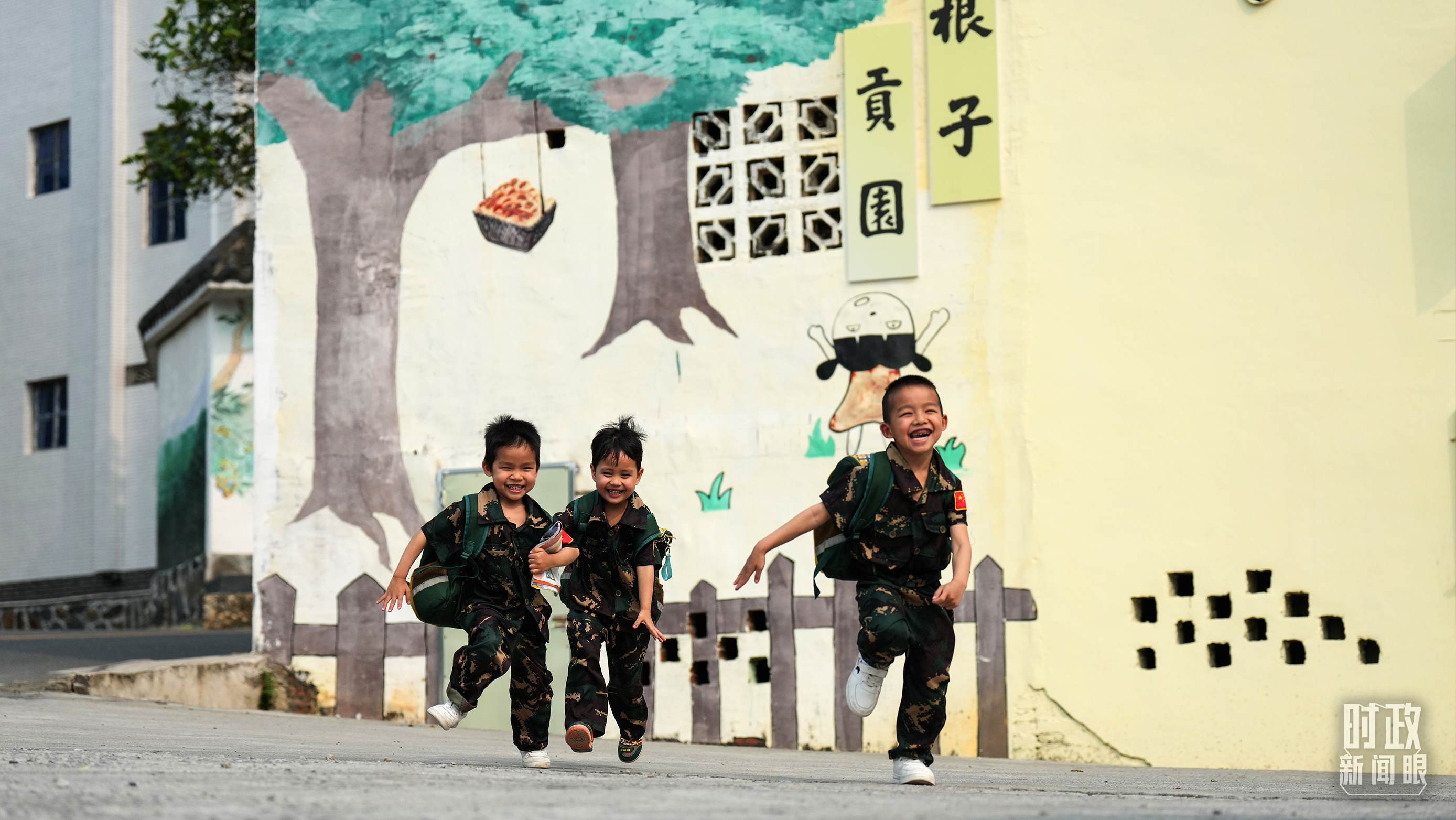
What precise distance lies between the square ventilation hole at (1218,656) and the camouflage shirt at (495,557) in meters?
4.68

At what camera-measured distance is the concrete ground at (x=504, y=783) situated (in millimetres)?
4148

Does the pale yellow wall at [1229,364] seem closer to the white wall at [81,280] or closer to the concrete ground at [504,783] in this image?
the concrete ground at [504,783]

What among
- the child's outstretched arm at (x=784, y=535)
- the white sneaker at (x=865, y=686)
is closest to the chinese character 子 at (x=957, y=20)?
the child's outstretched arm at (x=784, y=535)

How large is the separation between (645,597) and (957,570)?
1.36 metres

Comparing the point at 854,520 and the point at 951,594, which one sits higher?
the point at 854,520

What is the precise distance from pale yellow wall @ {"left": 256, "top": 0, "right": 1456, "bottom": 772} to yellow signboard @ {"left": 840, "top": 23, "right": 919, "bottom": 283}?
0.42 feet

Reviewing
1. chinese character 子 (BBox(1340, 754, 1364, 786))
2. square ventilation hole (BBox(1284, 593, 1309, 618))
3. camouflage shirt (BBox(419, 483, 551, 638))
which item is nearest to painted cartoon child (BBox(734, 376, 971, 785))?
camouflage shirt (BBox(419, 483, 551, 638))

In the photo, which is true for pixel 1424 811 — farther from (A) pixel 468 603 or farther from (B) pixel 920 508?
(A) pixel 468 603

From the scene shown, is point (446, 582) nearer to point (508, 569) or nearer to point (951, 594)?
point (508, 569)

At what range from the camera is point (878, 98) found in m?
10.6

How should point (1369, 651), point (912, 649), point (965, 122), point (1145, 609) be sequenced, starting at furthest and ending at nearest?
point (965, 122)
point (1145, 609)
point (1369, 651)
point (912, 649)

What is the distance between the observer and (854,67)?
1061cm

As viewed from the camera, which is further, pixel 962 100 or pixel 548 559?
pixel 962 100

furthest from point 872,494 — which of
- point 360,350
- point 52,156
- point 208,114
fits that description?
point 52,156
